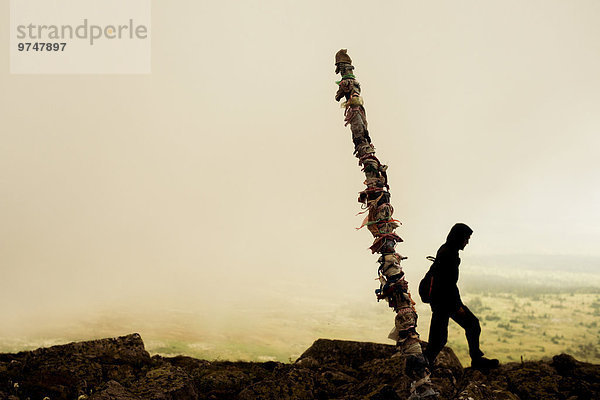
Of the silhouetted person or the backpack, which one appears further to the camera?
the backpack

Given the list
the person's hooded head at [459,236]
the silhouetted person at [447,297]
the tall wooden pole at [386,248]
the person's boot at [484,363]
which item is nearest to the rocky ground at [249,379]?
the person's boot at [484,363]

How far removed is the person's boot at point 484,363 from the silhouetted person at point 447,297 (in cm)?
77

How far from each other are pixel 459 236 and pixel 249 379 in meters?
5.17

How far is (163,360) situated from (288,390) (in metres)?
4.20

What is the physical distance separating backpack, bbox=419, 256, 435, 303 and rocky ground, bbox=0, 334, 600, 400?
152cm

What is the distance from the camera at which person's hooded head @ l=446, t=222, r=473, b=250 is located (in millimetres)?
8156

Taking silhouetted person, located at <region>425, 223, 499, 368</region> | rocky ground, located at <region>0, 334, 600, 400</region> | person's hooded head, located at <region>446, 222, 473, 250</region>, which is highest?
person's hooded head, located at <region>446, 222, 473, 250</region>

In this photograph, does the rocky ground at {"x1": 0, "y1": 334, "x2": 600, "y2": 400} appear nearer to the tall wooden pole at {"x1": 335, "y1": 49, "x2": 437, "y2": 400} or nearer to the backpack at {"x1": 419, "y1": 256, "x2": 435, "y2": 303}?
the tall wooden pole at {"x1": 335, "y1": 49, "x2": 437, "y2": 400}

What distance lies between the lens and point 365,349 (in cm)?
1113

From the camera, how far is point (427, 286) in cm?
831

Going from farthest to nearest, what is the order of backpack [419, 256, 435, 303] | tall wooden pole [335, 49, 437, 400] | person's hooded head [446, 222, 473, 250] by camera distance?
backpack [419, 256, 435, 303]
person's hooded head [446, 222, 473, 250]
tall wooden pole [335, 49, 437, 400]

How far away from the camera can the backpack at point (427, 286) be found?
8302 millimetres

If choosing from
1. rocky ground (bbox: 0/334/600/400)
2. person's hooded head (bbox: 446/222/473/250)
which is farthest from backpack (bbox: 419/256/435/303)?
rocky ground (bbox: 0/334/600/400)

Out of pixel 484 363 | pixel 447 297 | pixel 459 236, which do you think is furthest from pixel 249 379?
pixel 459 236
